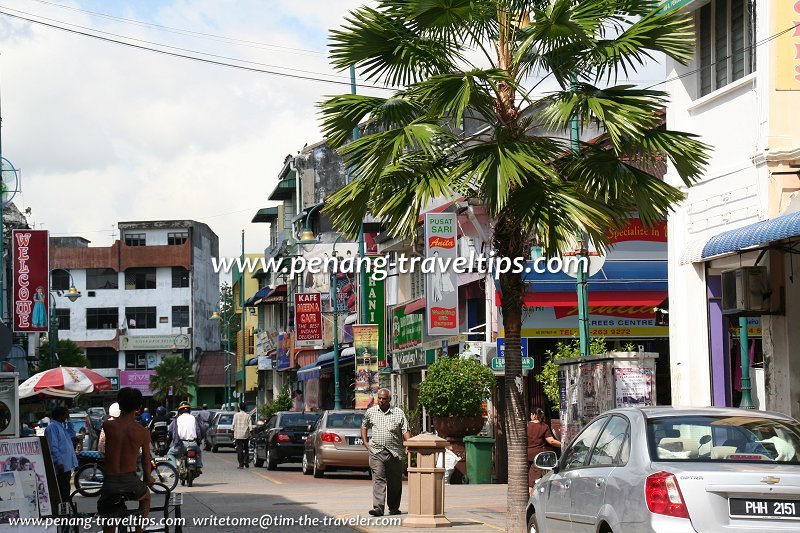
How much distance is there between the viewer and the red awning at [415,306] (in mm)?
38125

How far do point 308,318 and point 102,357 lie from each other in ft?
179

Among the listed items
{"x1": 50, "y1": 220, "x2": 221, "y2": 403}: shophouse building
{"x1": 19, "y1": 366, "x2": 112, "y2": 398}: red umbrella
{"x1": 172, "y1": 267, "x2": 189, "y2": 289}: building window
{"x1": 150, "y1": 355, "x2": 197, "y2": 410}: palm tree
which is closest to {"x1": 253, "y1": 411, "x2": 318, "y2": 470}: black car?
{"x1": 19, "y1": 366, "x2": 112, "y2": 398}: red umbrella

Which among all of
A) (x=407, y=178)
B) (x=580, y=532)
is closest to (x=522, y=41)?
(x=407, y=178)

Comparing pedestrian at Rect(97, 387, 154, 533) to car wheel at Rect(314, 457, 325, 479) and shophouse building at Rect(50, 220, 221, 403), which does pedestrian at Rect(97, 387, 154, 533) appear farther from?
shophouse building at Rect(50, 220, 221, 403)

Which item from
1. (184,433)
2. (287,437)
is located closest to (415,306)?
(287,437)

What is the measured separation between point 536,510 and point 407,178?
447cm

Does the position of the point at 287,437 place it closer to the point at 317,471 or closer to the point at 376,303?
the point at 317,471

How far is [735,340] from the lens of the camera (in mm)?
24750

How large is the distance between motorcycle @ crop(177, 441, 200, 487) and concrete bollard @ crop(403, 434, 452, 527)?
474 inches

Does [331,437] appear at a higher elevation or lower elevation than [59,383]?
lower

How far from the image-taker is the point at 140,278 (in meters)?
102

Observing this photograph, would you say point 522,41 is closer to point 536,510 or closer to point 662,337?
point 536,510

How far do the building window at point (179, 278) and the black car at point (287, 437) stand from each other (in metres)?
68.0

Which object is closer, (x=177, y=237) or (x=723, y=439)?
(x=723, y=439)
